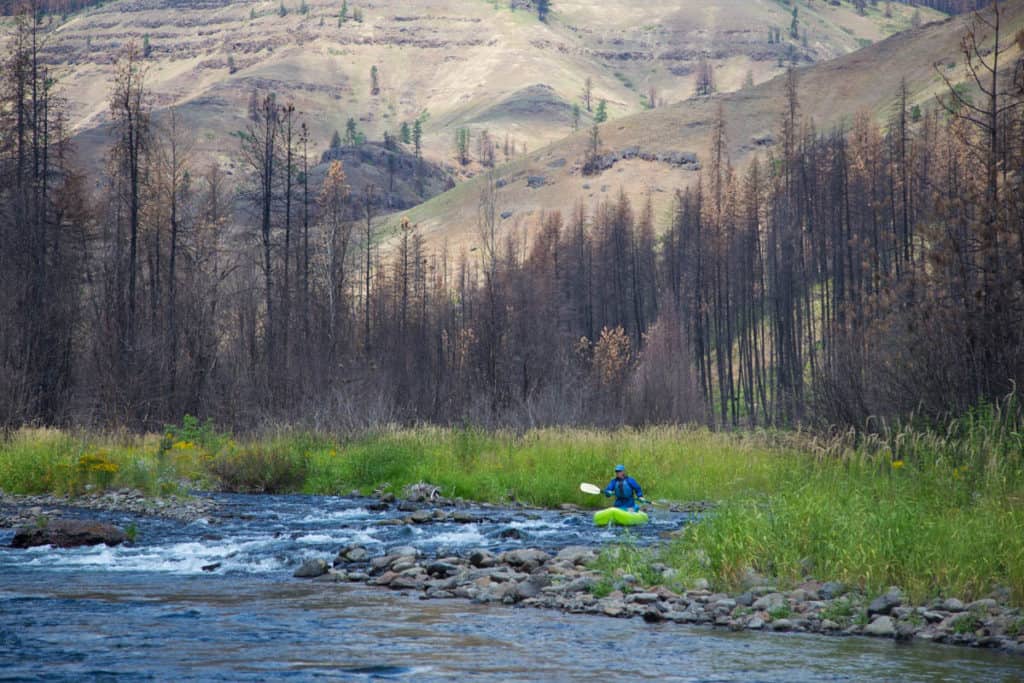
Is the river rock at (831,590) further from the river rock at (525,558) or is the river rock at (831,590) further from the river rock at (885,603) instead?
the river rock at (525,558)

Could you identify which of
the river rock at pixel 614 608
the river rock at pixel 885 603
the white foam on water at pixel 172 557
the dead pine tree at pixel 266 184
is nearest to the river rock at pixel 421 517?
the white foam on water at pixel 172 557

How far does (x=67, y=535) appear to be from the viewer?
15.3 metres

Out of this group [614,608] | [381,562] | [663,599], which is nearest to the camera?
[614,608]

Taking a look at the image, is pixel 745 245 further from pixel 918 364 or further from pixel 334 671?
pixel 334 671

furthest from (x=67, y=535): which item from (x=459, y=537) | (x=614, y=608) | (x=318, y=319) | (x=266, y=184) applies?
(x=266, y=184)

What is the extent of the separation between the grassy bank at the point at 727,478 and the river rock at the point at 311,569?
12.9 ft

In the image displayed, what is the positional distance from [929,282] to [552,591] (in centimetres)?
968

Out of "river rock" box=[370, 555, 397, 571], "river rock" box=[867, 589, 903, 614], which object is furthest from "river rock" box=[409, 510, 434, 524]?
"river rock" box=[867, 589, 903, 614]

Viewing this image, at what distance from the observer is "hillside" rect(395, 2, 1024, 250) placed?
441 feet

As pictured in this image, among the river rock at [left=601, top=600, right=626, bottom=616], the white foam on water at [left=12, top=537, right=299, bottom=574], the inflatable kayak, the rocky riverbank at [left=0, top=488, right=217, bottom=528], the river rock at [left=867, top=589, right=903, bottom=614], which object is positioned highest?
the river rock at [left=867, top=589, right=903, bottom=614]

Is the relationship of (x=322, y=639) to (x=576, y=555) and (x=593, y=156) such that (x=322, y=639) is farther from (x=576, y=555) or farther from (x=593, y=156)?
(x=593, y=156)

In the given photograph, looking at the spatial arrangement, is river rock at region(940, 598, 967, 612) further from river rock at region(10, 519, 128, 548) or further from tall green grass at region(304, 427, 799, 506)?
river rock at region(10, 519, 128, 548)

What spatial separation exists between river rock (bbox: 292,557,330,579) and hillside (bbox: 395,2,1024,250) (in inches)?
4481

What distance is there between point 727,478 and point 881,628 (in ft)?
37.0
